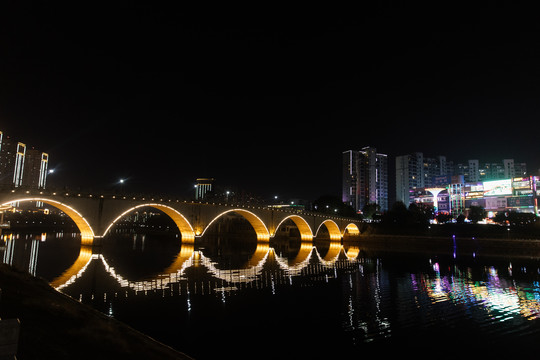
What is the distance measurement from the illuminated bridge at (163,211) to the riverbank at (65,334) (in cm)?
3061

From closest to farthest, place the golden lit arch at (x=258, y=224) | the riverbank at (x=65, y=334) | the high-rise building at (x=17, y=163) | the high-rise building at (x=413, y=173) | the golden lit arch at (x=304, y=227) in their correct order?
the riverbank at (x=65, y=334) → the golden lit arch at (x=258, y=224) → the golden lit arch at (x=304, y=227) → the high-rise building at (x=17, y=163) → the high-rise building at (x=413, y=173)

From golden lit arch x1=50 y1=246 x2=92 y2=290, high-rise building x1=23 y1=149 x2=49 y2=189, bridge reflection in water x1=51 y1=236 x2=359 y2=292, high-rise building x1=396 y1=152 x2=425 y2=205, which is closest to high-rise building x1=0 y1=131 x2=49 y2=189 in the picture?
high-rise building x1=23 y1=149 x2=49 y2=189

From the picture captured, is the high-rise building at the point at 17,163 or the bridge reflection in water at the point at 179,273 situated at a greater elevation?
the high-rise building at the point at 17,163

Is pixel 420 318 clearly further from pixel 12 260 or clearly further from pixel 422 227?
pixel 422 227

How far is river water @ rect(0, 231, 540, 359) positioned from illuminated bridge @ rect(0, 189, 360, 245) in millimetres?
8111

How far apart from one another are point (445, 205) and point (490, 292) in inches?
4712

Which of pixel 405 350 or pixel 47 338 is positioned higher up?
pixel 47 338

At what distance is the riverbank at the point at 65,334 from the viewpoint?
8.04 metres

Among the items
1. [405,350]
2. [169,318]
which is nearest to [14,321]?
[169,318]

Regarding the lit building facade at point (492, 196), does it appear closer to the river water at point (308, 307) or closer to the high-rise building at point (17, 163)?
the river water at point (308, 307)

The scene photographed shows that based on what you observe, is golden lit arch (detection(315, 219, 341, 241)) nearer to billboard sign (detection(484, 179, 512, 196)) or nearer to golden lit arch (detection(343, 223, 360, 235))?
golden lit arch (detection(343, 223, 360, 235))

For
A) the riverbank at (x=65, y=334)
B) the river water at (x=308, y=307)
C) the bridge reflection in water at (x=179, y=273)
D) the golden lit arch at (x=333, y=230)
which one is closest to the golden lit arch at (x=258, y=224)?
the golden lit arch at (x=333, y=230)

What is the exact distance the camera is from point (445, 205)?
434ft

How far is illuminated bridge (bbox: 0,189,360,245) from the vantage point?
131 feet
